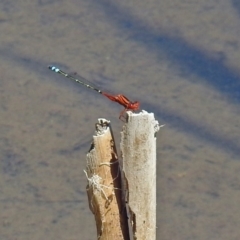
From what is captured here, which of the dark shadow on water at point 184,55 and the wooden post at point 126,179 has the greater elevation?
the dark shadow on water at point 184,55

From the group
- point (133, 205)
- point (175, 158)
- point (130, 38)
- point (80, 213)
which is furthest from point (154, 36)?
point (133, 205)

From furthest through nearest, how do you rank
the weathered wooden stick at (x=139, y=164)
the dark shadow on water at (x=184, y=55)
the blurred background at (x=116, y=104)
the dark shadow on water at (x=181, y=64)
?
the dark shadow on water at (x=184, y=55), the dark shadow on water at (x=181, y=64), the blurred background at (x=116, y=104), the weathered wooden stick at (x=139, y=164)

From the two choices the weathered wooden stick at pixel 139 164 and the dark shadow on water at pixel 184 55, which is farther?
the dark shadow on water at pixel 184 55

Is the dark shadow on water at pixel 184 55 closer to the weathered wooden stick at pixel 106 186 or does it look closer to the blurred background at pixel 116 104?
the blurred background at pixel 116 104

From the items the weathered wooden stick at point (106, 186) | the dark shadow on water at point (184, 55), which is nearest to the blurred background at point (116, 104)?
the dark shadow on water at point (184, 55)

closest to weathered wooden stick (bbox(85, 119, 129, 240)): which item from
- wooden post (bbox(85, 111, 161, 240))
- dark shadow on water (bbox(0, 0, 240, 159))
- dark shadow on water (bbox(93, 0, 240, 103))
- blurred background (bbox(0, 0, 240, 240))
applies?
wooden post (bbox(85, 111, 161, 240))

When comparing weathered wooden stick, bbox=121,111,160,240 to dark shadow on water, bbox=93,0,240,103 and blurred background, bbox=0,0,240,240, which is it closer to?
blurred background, bbox=0,0,240,240
